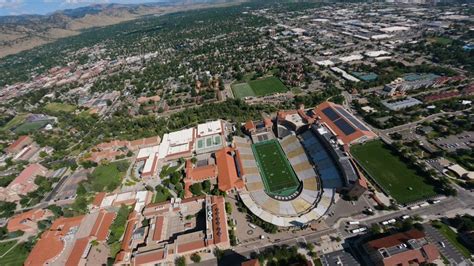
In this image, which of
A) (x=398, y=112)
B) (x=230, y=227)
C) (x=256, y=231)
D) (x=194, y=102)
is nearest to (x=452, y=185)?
(x=398, y=112)

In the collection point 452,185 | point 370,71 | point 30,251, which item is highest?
point 370,71

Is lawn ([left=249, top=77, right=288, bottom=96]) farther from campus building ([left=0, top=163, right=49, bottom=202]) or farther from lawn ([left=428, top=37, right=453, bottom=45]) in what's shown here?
lawn ([left=428, top=37, right=453, bottom=45])

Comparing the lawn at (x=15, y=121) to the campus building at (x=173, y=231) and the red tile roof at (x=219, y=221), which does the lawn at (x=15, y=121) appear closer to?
the campus building at (x=173, y=231)

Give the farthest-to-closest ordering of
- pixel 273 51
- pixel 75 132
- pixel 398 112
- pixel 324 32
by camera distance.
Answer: pixel 324 32
pixel 273 51
pixel 75 132
pixel 398 112

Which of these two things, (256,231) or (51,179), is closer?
(256,231)

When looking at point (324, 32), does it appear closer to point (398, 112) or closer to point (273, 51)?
point (273, 51)

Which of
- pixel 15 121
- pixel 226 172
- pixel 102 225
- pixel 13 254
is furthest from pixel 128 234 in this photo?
pixel 15 121

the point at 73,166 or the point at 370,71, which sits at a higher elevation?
the point at 370,71
